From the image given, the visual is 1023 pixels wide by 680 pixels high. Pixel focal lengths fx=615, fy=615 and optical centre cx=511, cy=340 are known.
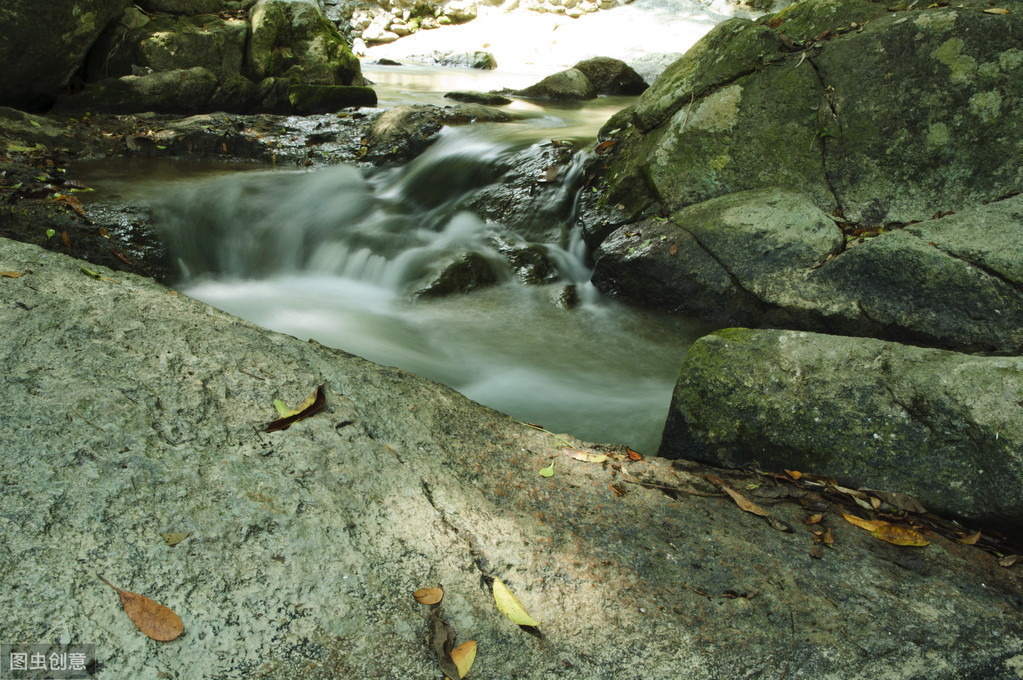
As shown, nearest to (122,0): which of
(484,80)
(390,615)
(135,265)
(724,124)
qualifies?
(135,265)

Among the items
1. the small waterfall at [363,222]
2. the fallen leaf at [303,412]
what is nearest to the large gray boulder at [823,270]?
the small waterfall at [363,222]

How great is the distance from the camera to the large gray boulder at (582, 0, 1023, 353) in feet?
12.8

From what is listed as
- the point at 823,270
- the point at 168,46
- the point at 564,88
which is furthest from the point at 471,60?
the point at 823,270

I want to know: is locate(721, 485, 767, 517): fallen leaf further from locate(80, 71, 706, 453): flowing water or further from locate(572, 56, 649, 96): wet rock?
locate(572, 56, 649, 96): wet rock

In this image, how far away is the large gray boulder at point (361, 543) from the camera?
1516mm

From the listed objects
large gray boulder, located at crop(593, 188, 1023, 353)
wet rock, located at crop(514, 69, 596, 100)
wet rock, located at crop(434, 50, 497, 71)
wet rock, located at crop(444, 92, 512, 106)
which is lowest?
large gray boulder, located at crop(593, 188, 1023, 353)

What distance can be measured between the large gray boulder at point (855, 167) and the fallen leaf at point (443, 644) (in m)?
3.58

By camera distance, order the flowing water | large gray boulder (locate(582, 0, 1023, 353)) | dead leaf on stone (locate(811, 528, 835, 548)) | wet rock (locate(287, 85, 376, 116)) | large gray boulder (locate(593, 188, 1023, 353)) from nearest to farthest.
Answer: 1. dead leaf on stone (locate(811, 528, 835, 548))
2. large gray boulder (locate(593, 188, 1023, 353))
3. large gray boulder (locate(582, 0, 1023, 353))
4. the flowing water
5. wet rock (locate(287, 85, 376, 116))

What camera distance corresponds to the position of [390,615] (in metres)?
1.63

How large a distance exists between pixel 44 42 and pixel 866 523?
27.6ft

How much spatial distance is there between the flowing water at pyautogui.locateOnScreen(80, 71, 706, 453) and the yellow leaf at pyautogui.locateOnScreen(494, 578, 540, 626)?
1.85 meters

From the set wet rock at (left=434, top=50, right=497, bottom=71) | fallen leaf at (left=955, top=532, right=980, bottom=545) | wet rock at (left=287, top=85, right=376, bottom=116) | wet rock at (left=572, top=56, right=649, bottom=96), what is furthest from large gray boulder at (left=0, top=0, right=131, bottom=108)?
wet rock at (left=434, top=50, right=497, bottom=71)

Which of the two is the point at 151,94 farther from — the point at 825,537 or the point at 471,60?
the point at 471,60

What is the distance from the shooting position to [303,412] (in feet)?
7.35
